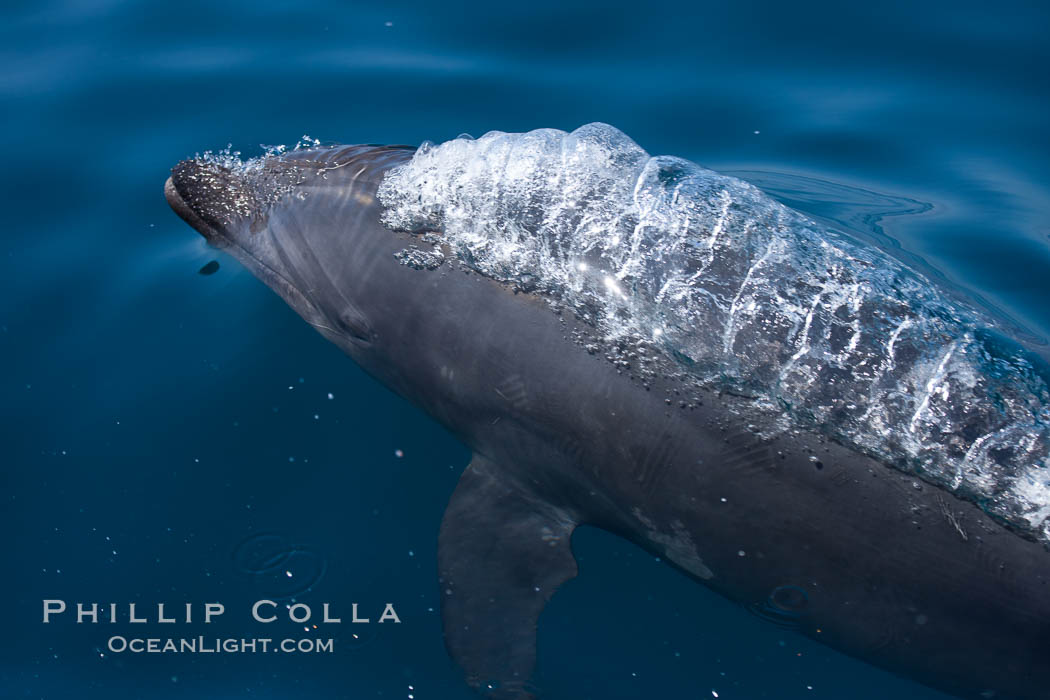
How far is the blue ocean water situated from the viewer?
5.28 m

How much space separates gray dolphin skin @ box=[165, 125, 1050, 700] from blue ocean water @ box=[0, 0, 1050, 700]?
1.71ft

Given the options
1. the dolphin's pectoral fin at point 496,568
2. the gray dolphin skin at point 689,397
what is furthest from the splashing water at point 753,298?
the dolphin's pectoral fin at point 496,568

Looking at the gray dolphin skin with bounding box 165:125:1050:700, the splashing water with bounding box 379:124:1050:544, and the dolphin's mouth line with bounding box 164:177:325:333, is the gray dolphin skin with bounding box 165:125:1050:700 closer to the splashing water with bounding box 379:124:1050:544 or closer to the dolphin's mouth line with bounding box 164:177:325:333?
the splashing water with bounding box 379:124:1050:544

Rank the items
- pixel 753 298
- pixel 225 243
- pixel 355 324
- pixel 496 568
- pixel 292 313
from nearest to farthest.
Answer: pixel 753 298
pixel 496 568
pixel 355 324
pixel 225 243
pixel 292 313

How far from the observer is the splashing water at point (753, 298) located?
4172 mm

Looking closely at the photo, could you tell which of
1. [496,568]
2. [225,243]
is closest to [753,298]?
[496,568]

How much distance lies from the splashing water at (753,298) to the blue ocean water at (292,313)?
172cm

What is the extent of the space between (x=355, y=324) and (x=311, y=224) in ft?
2.45

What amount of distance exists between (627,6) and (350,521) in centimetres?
653

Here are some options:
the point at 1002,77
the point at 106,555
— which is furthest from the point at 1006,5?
the point at 106,555

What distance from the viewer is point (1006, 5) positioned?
882 centimetres

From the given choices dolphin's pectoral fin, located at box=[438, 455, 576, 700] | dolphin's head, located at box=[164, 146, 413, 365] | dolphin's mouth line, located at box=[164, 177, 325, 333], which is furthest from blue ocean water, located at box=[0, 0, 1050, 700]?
dolphin's head, located at box=[164, 146, 413, 365]

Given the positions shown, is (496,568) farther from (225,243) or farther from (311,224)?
(225,243)

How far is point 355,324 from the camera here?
5.65 m
